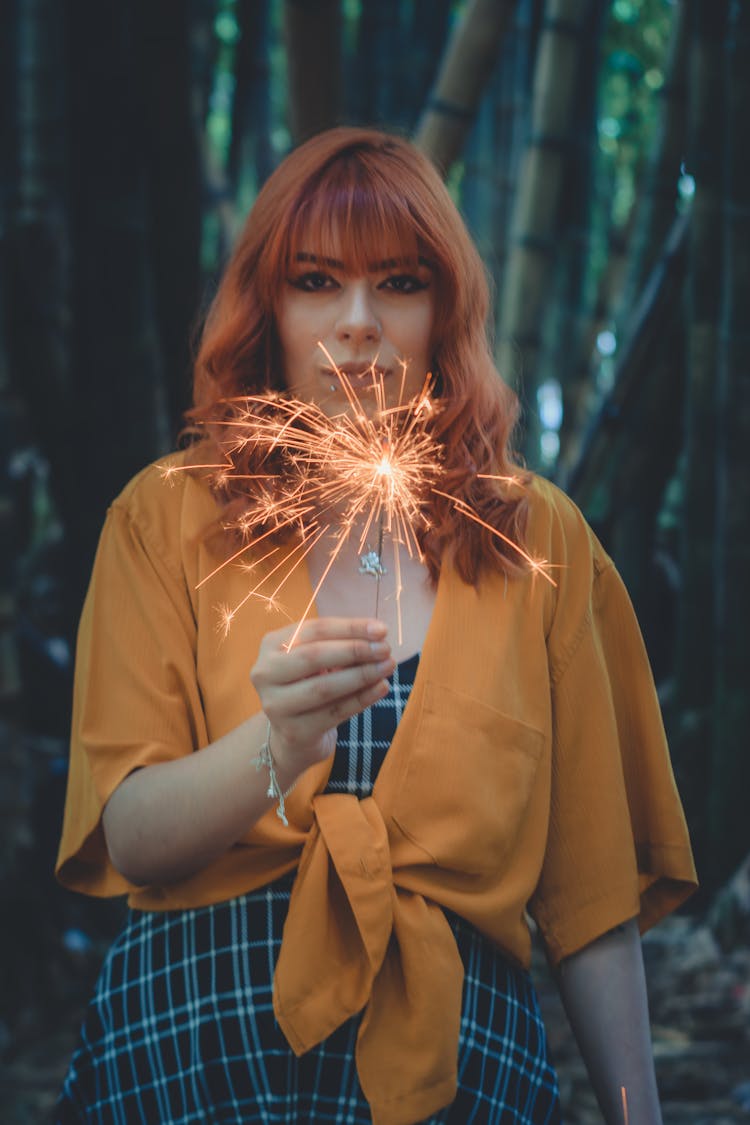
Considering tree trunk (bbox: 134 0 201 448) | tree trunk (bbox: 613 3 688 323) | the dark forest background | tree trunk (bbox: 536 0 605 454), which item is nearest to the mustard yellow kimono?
the dark forest background

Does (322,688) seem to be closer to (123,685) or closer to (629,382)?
(123,685)

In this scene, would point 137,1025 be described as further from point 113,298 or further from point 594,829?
point 113,298

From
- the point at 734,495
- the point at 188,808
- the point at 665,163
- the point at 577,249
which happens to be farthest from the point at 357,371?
the point at 577,249

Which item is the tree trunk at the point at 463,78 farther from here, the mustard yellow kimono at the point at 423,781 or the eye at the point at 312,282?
the mustard yellow kimono at the point at 423,781

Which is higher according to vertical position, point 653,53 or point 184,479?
point 653,53

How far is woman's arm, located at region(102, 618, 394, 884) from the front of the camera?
32.4 inches

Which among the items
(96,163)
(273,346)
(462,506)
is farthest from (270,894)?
(96,163)

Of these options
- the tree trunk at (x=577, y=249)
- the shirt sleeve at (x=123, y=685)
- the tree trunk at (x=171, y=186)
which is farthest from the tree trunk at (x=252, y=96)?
the shirt sleeve at (x=123, y=685)

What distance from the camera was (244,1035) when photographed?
3.20 ft

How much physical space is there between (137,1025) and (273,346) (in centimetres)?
73

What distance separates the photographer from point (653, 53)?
473 centimetres

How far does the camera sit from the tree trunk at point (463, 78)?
228 cm

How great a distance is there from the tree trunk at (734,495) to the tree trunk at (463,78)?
0.55 m

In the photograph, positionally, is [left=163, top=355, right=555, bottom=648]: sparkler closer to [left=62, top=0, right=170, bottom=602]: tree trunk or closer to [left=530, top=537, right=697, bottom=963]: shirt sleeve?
[left=530, top=537, right=697, bottom=963]: shirt sleeve
